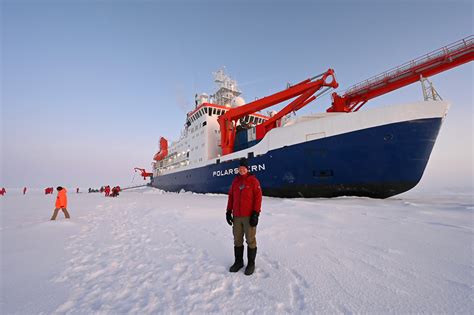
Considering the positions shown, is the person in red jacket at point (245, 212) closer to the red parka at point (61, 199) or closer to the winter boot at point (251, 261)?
the winter boot at point (251, 261)

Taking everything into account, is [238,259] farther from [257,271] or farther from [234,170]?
[234,170]

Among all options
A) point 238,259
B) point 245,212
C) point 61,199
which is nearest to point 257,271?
point 238,259

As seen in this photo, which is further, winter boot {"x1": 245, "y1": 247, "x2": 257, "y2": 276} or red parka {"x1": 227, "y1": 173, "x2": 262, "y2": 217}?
red parka {"x1": 227, "y1": 173, "x2": 262, "y2": 217}

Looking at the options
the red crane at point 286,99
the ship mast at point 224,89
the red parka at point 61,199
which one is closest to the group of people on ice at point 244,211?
the red parka at point 61,199

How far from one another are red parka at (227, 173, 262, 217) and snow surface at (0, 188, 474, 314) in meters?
0.73

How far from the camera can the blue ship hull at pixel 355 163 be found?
7836 mm

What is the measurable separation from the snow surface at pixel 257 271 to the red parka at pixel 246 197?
2.39ft

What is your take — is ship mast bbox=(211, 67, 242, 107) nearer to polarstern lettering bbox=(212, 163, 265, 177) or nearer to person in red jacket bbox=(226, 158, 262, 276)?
polarstern lettering bbox=(212, 163, 265, 177)

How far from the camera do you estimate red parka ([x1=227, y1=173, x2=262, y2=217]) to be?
262cm

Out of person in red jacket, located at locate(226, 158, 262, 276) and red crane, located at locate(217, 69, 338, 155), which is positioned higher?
red crane, located at locate(217, 69, 338, 155)

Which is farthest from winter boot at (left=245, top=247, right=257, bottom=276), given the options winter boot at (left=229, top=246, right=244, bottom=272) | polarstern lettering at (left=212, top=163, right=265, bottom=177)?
polarstern lettering at (left=212, top=163, right=265, bottom=177)

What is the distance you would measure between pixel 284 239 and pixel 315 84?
10.2 meters

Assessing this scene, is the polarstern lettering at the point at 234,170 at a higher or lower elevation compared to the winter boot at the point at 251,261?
higher

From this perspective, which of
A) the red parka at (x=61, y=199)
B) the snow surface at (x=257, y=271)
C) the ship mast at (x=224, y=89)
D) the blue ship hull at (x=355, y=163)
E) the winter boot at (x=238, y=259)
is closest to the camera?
the snow surface at (x=257, y=271)
